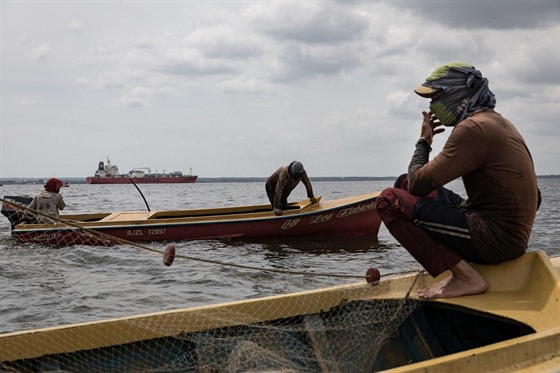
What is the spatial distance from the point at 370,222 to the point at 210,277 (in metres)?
5.36

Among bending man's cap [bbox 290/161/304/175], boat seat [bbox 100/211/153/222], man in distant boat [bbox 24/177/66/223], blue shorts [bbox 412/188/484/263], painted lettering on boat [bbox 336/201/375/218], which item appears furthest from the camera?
boat seat [bbox 100/211/153/222]

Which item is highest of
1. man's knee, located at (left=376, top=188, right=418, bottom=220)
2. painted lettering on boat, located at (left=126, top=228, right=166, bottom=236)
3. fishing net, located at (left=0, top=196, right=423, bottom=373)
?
man's knee, located at (left=376, top=188, right=418, bottom=220)

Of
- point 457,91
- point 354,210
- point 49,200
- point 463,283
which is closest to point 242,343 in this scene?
point 463,283

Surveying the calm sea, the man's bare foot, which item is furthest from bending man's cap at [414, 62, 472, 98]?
the calm sea

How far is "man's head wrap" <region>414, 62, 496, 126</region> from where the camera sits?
12.8 feet

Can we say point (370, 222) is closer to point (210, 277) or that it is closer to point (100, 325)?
point (210, 277)

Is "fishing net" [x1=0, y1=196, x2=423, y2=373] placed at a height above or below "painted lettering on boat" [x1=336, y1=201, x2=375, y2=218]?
below

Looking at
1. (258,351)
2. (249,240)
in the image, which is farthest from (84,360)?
(249,240)

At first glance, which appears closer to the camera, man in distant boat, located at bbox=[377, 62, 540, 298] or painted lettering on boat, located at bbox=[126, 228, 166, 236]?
man in distant boat, located at bbox=[377, 62, 540, 298]

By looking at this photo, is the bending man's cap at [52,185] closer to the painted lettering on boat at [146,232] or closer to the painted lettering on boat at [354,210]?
the painted lettering on boat at [146,232]

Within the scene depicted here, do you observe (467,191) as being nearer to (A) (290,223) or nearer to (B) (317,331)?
(B) (317,331)

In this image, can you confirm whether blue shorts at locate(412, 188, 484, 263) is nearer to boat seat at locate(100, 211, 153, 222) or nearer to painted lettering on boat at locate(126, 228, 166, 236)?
painted lettering on boat at locate(126, 228, 166, 236)

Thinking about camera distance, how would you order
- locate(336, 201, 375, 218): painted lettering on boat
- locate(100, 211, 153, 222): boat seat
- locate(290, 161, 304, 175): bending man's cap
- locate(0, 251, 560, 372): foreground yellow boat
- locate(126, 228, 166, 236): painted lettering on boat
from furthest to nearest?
locate(100, 211, 153, 222): boat seat → locate(336, 201, 375, 218): painted lettering on boat → locate(126, 228, 166, 236): painted lettering on boat → locate(290, 161, 304, 175): bending man's cap → locate(0, 251, 560, 372): foreground yellow boat

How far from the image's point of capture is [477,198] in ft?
12.6
